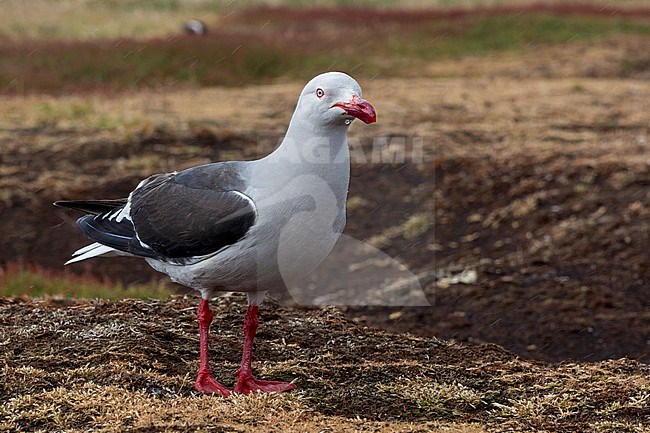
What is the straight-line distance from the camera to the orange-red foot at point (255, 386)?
214 inches

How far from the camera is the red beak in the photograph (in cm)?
487

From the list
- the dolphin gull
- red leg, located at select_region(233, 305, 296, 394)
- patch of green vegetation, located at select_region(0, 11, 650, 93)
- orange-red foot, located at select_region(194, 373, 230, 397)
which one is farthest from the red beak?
patch of green vegetation, located at select_region(0, 11, 650, 93)

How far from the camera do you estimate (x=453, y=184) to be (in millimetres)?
12859

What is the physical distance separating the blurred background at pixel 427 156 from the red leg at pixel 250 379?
10.1 feet

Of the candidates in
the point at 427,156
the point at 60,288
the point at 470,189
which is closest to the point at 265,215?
the point at 60,288

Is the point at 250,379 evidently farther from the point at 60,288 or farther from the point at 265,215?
the point at 60,288

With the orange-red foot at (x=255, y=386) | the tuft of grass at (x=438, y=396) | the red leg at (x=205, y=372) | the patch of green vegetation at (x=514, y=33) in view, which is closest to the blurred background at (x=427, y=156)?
the patch of green vegetation at (x=514, y=33)

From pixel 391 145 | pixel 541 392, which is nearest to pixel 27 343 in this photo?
pixel 541 392

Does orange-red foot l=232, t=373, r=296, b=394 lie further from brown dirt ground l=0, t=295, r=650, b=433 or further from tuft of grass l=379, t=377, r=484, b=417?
tuft of grass l=379, t=377, r=484, b=417

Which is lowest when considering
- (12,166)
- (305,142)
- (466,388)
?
(12,166)

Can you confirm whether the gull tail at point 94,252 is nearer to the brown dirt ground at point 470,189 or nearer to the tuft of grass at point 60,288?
the tuft of grass at point 60,288

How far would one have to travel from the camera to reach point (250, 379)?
18.2ft

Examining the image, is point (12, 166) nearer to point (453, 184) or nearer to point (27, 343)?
point (453, 184)

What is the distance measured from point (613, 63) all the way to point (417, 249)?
50.9 feet
